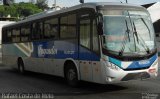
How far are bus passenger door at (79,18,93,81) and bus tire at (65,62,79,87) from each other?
0.55 m

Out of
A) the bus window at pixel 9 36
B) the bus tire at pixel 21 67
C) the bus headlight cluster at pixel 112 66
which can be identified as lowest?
the bus tire at pixel 21 67

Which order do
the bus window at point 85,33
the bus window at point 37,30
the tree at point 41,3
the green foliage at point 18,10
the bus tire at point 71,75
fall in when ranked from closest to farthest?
the bus window at point 85,33 → the bus tire at point 71,75 → the bus window at point 37,30 → the green foliage at point 18,10 → the tree at point 41,3

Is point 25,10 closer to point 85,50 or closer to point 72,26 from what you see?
point 72,26

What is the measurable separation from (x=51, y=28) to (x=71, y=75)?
282 cm

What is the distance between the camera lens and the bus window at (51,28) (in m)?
15.7

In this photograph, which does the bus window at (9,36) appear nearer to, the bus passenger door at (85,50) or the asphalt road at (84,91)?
the asphalt road at (84,91)

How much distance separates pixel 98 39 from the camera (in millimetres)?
12281

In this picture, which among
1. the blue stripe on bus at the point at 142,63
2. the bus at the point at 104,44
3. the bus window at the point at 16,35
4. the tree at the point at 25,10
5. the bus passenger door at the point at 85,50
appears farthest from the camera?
the tree at the point at 25,10

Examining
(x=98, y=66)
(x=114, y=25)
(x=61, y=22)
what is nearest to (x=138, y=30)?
(x=114, y=25)

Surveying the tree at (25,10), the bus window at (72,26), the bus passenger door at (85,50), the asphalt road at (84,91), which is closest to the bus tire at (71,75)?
the asphalt road at (84,91)

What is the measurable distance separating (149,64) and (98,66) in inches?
67.7

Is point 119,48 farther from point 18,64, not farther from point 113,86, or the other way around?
point 18,64

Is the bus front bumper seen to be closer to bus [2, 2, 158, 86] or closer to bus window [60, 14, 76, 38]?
bus [2, 2, 158, 86]

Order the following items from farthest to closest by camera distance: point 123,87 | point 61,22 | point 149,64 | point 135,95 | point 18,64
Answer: point 18,64 → point 61,22 → point 123,87 → point 149,64 → point 135,95
